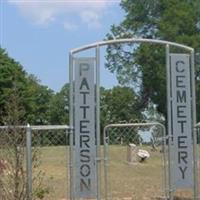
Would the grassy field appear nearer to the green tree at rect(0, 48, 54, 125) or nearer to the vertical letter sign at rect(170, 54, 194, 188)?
the vertical letter sign at rect(170, 54, 194, 188)

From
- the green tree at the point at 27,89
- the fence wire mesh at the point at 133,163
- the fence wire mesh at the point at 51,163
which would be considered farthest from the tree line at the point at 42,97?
the fence wire mesh at the point at 51,163

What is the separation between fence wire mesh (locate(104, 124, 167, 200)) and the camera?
13.5 m

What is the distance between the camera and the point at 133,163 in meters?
21.3

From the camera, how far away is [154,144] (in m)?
15.0

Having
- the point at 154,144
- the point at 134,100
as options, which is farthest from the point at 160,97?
the point at 154,144

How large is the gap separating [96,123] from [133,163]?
35.5 feet

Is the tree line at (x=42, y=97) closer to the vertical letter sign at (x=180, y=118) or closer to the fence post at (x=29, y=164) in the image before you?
the vertical letter sign at (x=180, y=118)

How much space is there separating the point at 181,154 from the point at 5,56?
6893cm

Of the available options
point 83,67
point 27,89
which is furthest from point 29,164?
point 27,89

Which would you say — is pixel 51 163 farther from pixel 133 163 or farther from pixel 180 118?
pixel 180 118

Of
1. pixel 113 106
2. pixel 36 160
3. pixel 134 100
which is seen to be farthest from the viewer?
pixel 134 100

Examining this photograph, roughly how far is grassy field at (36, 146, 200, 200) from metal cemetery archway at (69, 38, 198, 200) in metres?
2.61

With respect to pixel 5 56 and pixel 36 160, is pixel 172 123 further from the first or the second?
pixel 5 56

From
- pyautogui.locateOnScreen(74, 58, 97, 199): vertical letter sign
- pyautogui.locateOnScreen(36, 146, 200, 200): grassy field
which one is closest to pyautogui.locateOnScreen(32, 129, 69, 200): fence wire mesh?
pyautogui.locateOnScreen(36, 146, 200, 200): grassy field
